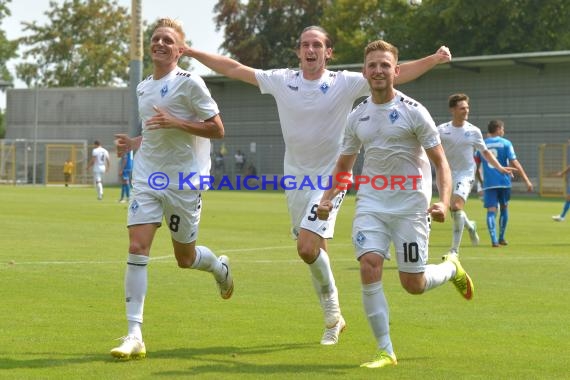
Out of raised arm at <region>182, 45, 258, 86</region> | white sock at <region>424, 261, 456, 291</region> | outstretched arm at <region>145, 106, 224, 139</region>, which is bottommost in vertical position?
white sock at <region>424, 261, 456, 291</region>

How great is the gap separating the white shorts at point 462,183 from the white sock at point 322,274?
837 cm

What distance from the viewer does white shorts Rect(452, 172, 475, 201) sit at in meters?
17.4

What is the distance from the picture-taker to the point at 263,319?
10180mm

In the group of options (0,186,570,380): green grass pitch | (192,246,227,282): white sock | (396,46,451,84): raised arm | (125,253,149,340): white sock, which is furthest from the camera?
(192,246,227,282): white sock

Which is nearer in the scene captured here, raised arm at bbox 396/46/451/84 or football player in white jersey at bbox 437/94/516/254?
raised arm at bbox 396/46/451/84

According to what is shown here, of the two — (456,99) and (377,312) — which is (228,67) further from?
(456,99)

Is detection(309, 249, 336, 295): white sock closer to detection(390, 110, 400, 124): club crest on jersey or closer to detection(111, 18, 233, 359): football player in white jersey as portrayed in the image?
detection(111, 18, 233, 359): football player in white jersey

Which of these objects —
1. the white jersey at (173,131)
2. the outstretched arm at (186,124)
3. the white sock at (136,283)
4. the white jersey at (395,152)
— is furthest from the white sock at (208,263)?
the white jersey at (395,152)

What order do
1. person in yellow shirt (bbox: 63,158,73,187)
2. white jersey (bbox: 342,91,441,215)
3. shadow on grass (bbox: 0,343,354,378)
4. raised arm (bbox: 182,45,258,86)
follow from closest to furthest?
shadow on grass (bbox: 0,343,354,378), white jersey (bbox: 342,91,441,215), raised arm (bbox: 182,45,258,86), person in yellow shirt (bbox: 63,158,73,187)

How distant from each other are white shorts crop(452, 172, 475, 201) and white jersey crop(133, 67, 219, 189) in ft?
30.3

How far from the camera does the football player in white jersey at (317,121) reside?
9.23 m

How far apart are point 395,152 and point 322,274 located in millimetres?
1515

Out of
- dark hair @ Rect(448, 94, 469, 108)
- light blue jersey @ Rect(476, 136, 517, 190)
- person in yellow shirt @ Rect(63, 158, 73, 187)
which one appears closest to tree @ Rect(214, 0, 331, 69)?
person in yellow shirt @ Rect(63, 158, 73, 187)

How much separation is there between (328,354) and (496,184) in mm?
12418
